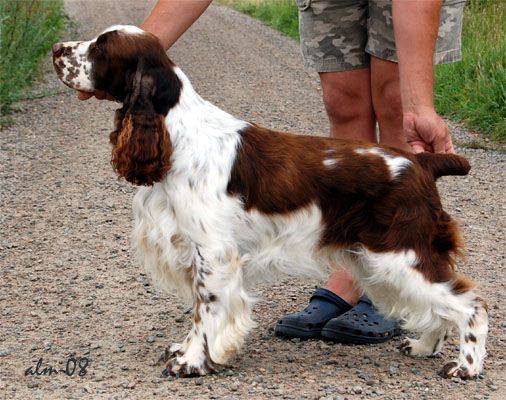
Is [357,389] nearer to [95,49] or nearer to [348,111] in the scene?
[348,111]

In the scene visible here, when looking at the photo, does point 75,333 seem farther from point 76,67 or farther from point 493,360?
point 493,360

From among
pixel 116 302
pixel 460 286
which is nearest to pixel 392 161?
pixel 460 286

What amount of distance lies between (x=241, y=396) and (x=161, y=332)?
0.93m

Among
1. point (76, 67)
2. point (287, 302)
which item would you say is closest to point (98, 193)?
point (287, 302)

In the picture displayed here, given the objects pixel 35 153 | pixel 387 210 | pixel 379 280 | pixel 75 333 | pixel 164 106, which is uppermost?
pixel 164 106

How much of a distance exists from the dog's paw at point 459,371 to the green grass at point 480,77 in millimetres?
5807

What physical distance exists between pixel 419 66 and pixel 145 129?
3.70 feet

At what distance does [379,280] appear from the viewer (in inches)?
164

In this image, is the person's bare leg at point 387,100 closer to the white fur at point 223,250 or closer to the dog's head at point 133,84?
the white fur at point 223,250

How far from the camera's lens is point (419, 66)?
13.9 ft

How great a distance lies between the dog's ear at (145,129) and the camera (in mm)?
4012

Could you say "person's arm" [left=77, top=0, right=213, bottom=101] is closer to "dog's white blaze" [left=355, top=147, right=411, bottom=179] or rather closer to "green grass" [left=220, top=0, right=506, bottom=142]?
"dog's white blaze" [left=355, top=147, right=411, bottom=179]

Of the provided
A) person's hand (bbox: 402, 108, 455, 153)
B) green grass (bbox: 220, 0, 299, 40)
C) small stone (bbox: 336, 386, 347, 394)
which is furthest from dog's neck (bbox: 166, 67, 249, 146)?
green grass (bbox: 220, 0, 299, 40)

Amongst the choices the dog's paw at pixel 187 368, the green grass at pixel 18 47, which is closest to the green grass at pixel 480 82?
the green grass at pixel 18 47
